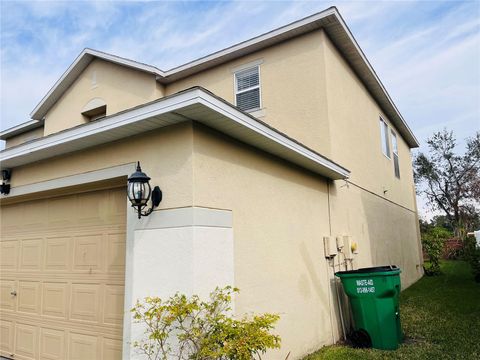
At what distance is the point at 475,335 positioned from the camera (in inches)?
237

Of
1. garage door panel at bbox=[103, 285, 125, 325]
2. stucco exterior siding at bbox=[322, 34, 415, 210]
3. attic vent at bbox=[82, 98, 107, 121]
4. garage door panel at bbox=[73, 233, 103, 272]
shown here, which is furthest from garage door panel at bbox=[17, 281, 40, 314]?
attic vent at bbox=[82, 98, 107, 121]

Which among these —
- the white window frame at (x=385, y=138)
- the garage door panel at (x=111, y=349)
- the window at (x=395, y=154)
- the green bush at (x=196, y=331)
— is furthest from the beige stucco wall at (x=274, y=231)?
the window at (x=395, y=154)

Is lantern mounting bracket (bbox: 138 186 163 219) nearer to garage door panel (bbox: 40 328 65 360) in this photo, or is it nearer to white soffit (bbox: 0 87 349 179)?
white soffit (bbox: 0 87 349 179)

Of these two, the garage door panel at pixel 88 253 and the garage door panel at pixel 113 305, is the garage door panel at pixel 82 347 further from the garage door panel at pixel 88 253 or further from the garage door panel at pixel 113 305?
the garage door panel at pixel 88 253

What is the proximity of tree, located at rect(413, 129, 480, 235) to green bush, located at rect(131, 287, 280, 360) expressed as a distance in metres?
30.1

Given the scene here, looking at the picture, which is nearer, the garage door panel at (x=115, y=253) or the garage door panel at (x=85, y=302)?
the garage door panel at (x=115, y=253)

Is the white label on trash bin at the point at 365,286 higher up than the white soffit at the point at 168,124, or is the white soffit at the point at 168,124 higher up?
the white soffit at the point at 168,124

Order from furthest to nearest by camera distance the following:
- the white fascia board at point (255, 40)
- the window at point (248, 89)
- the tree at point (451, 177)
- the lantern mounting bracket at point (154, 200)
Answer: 1. the tree at point (451, 177)
2. the window at point (248, 89)
3. the white fascia board at point (255, 40)
4. the lantern mounting bracket at point (154, 200)

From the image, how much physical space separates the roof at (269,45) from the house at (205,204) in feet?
0.15

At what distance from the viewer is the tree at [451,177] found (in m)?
29.0

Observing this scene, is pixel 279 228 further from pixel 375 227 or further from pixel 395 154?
pixel 395 154

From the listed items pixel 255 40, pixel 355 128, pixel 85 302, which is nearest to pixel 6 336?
pixel 85 302

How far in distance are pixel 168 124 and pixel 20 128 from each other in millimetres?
11560

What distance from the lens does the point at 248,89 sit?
840 cm
